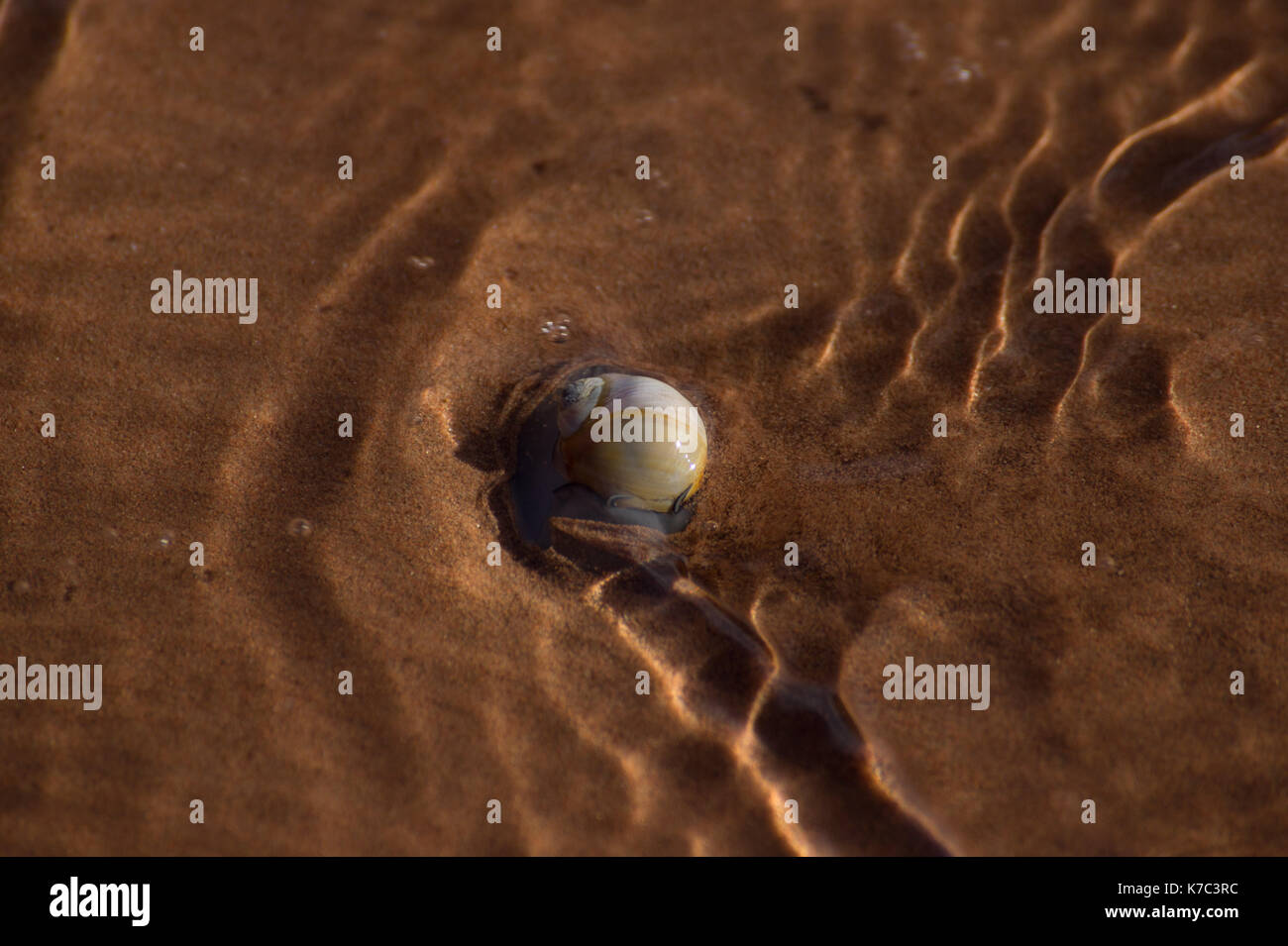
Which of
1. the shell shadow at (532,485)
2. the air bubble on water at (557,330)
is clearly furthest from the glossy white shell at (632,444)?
the air bubble on water at (557,330)

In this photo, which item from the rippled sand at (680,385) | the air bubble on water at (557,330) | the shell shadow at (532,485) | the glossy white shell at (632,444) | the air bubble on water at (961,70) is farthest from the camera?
the air bubble on water at (961,70)

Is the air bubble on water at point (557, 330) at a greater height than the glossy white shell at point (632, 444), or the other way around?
the air bubble on water at point (557, 330)

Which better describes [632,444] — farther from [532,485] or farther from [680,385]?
[680,385]

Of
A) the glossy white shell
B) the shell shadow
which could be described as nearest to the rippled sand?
the shell shadow

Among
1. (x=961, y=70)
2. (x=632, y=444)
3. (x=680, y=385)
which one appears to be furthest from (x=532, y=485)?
(x=961, y=70)

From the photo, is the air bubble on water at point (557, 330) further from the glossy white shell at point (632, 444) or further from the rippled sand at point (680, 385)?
the glossy white shell at point (632, 444)

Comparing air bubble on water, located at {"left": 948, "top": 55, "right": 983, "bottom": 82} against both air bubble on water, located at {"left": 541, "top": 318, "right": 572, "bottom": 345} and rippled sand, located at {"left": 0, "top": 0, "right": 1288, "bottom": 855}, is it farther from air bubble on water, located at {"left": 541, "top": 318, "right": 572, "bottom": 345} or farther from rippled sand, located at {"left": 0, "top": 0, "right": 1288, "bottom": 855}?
air bubble on water, located at {"left": 541, "top": 318, "right": 572, "bottom": 345}

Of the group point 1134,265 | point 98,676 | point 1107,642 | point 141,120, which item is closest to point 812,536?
point 1107,642
